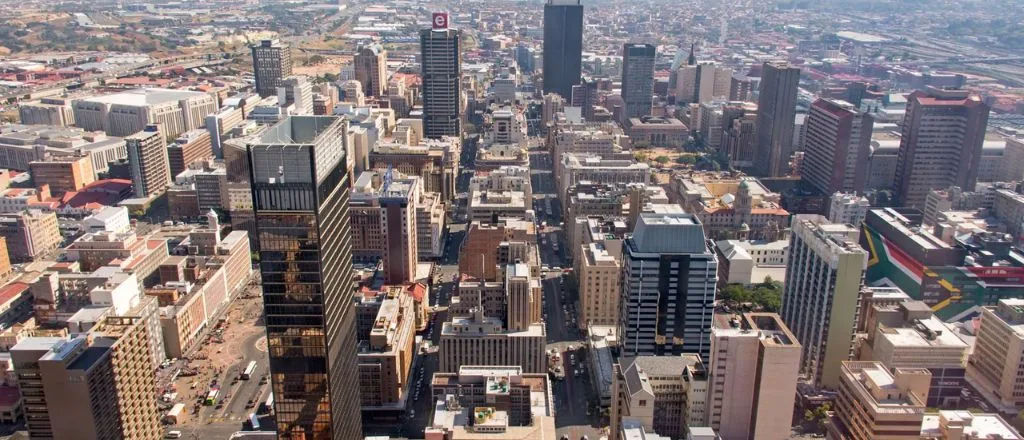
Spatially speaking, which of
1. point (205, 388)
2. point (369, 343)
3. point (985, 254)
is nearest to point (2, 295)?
point (205, 388)

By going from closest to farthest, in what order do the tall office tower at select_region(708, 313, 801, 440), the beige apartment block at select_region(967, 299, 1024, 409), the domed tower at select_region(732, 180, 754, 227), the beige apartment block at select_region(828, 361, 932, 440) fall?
the beige apartment block at select_region(828, 361, 932, 440)
the tall office tower at select_region(708, 313, 801, 440)
the beige apartment block at select_region(967, 299, 1024, 409)
the domed tower at select_region(732, 180, 754, 227)

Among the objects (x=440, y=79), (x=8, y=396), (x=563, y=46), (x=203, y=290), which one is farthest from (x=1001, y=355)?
(x=563, y=46)

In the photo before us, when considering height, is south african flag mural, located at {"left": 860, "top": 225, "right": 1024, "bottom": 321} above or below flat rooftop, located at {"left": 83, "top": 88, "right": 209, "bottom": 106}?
below

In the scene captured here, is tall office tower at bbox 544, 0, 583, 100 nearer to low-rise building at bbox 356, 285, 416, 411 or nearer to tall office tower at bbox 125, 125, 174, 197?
tall office tower at bbox 125, 125, 174, 197

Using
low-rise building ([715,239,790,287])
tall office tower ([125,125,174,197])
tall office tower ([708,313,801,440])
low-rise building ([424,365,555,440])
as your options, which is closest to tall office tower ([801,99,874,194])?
low-rise building ([715,239,790,287])

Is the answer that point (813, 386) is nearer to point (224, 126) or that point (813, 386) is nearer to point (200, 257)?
point (200, 257)

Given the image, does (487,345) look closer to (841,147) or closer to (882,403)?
(882,403)
